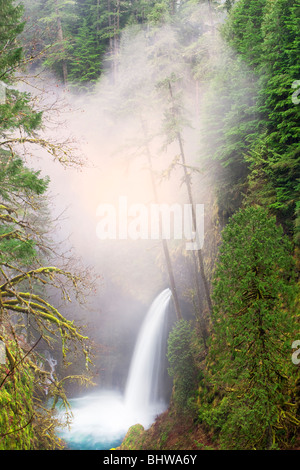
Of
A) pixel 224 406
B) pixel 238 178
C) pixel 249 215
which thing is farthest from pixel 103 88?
pixel 224 406

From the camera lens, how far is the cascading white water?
1619 centimetres

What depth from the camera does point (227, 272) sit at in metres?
6.80

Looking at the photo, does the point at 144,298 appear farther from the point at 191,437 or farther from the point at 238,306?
the point at 238,306

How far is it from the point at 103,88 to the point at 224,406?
1289 inches

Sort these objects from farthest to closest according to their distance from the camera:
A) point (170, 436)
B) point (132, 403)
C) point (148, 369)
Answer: point (132, 403), point (148, 369), point (170, 436)

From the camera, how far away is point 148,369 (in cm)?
1828

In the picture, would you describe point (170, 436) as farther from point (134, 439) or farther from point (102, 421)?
point (102, 421)

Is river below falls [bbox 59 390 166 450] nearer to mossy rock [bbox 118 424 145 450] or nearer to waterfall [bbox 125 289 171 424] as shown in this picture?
waterfall [bbox 125 289 171 424]

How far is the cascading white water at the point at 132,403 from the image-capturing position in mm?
16188

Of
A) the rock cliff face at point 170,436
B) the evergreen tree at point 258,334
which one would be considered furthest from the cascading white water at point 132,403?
the evergreen tree at point 258,334

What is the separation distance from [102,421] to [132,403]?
2022 millimetres

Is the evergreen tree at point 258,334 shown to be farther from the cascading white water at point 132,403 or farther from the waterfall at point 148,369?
the waterfall at point 148,369

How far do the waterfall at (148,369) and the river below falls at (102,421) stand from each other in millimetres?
240

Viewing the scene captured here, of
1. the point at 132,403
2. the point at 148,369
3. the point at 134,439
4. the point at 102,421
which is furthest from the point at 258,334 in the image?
the point at 102,421
